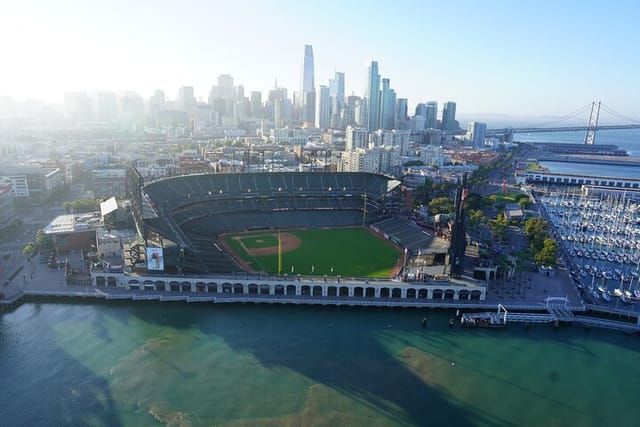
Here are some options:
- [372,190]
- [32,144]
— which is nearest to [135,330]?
[372,190]

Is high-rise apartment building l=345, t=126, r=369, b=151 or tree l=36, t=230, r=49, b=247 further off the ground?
high-rise apartment building l=345, t=126, r=369, b=151

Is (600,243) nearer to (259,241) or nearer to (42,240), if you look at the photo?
(259,241)

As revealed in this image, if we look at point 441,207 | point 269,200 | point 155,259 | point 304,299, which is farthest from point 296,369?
point 441,207

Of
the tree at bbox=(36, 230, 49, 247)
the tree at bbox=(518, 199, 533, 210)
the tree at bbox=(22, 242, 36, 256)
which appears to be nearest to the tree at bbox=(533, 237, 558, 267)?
the tree at bbox=(518, 199, 533, 210)

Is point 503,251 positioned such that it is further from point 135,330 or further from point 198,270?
point 135,330

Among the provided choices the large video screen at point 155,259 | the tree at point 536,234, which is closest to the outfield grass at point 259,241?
the large video screen at point 155,259

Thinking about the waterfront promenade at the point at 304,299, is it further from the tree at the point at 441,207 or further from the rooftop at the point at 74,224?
the tree at the point at 441,207

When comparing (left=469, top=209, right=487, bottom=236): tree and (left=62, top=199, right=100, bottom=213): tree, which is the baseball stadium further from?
(left=62, top=199, right=100, bottom=213): tree
